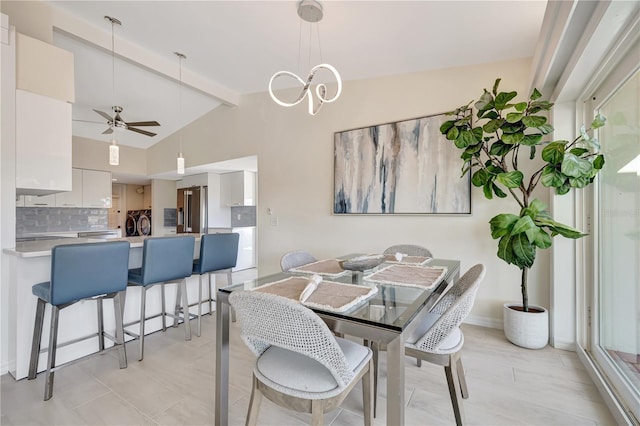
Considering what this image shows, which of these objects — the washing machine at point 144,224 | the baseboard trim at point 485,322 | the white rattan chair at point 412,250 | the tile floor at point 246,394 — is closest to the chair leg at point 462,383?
the tile floor at point 246,394

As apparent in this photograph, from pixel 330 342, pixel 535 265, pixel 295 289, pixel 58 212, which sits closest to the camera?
pixel 330 342

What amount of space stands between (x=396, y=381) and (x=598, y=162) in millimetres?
2072

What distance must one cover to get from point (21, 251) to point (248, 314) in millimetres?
2057

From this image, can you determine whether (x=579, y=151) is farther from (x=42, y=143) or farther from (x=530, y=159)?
(x=42, y=143)

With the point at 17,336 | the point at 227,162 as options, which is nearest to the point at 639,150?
the point at 17,336

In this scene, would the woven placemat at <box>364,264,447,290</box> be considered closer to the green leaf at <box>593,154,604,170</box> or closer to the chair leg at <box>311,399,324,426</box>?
the chair leg at <box>311,399,324,426</box>

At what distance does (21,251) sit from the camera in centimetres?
204

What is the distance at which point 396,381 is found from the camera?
3.31 feet

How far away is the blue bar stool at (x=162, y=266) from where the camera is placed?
7.73ft

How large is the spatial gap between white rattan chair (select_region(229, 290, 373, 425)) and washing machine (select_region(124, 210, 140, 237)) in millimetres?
8106

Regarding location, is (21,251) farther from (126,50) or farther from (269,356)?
(126,50)

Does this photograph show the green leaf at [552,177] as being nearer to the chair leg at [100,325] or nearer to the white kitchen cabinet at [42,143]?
the chair leg at [100,325]

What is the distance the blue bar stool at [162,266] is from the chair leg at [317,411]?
188cm

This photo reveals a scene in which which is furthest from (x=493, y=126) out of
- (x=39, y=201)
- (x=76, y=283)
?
(x=39, y=201)
